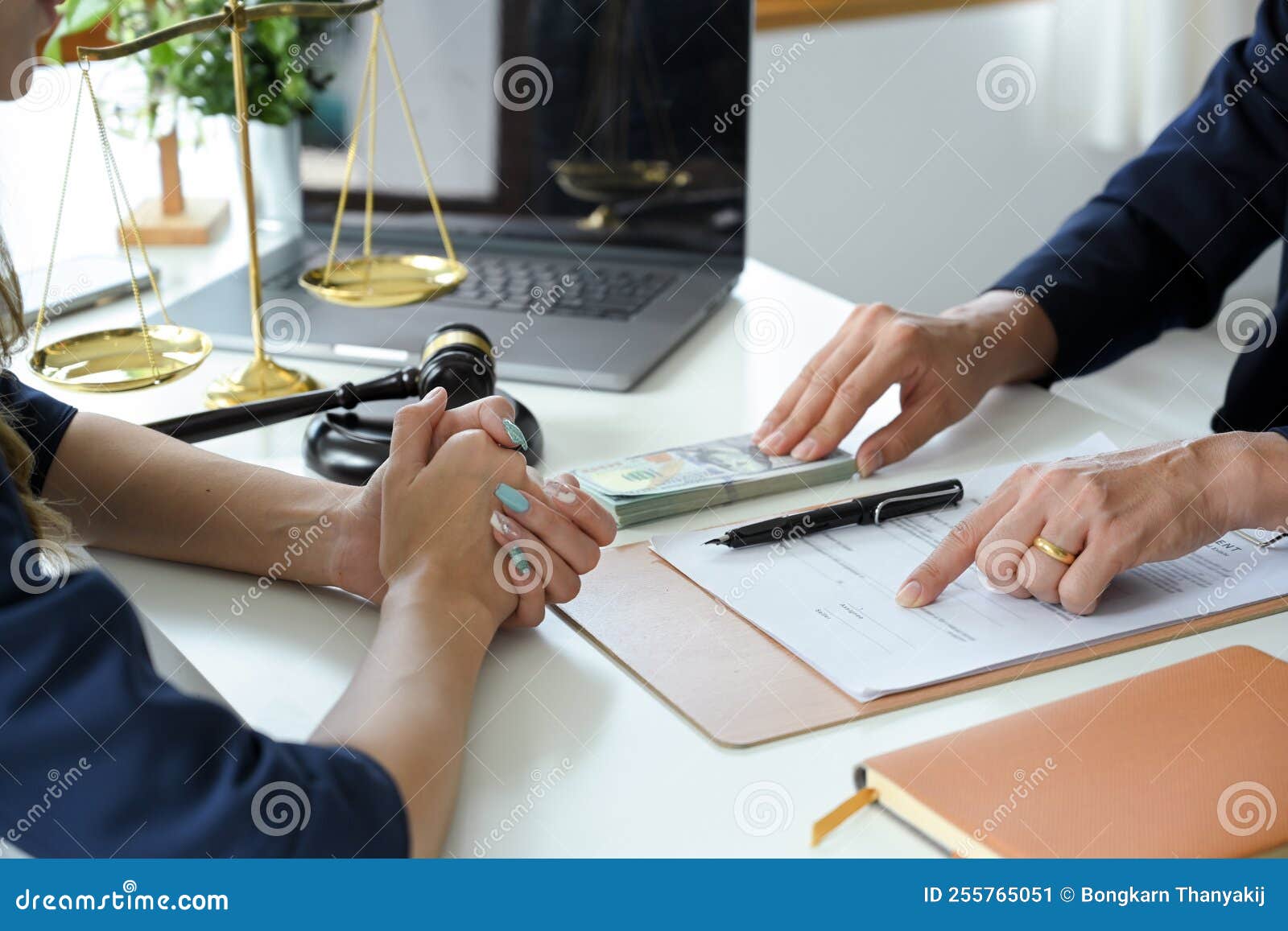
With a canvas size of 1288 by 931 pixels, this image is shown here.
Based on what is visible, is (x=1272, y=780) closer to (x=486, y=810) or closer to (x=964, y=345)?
(x=486, y=810)

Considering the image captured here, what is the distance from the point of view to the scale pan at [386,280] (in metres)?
1.24

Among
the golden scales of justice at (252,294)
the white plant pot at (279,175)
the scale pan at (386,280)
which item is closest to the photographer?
the golden scales of justice at (252,294)

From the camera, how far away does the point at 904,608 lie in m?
0.87

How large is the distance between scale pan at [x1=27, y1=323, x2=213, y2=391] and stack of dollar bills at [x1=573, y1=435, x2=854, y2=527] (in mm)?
355

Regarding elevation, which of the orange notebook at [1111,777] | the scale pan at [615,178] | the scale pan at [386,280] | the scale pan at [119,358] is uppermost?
the scale pan at [615,178]

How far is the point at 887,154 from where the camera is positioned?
9.61ft

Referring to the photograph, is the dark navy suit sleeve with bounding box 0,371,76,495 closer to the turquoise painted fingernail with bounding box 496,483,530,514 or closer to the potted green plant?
the turquoise painted fingernail with bounding box 496,483,530,514

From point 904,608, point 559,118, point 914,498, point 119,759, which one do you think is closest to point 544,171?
point 559,118

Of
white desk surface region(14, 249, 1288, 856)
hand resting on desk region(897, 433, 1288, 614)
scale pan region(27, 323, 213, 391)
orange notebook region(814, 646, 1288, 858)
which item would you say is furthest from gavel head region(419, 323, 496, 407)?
orange notebook region(814, 646, 1288, 858)

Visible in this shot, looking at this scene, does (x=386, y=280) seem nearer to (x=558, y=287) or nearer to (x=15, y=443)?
(x=558, y=287)

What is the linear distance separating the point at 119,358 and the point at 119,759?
0.57 meters

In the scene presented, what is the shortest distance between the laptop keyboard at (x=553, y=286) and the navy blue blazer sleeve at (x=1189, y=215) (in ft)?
1.39

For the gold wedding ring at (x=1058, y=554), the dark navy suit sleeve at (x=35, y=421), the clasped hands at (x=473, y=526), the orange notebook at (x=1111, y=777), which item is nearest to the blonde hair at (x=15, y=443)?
the dark navy suit sleeve at (x=35, y=421)

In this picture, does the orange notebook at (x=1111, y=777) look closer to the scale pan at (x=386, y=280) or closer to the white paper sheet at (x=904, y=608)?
the white paper sheet at (x=904, y=608)
